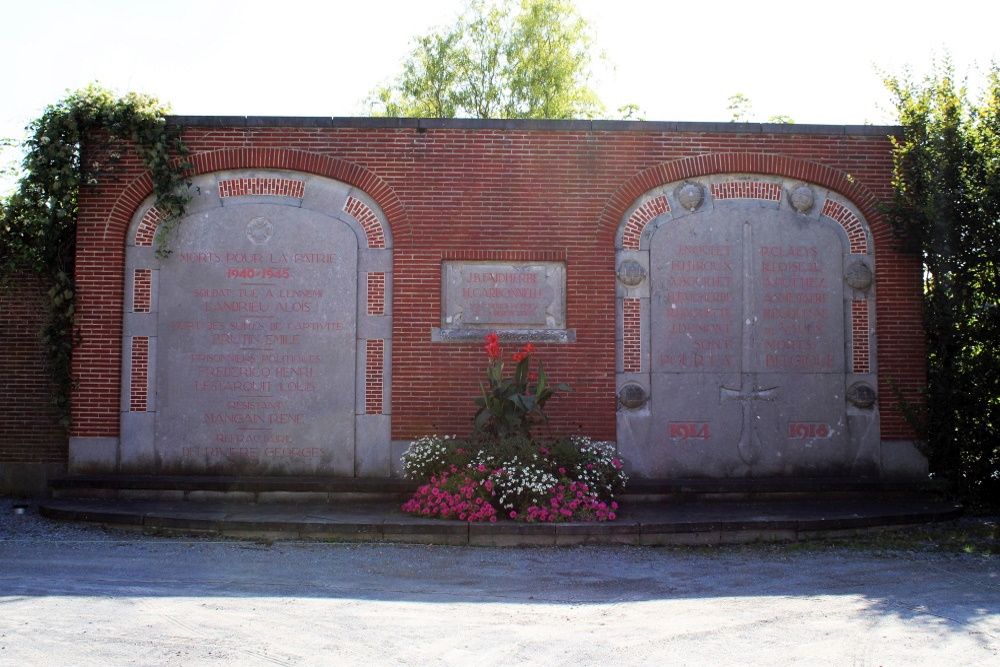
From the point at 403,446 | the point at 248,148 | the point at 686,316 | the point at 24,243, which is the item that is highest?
the point at 248,148

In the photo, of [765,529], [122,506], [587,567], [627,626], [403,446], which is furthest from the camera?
[403,446]

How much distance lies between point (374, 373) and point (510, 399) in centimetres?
201

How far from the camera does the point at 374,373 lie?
38.2 ft

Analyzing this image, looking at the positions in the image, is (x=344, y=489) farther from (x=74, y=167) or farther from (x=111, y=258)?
(x=74, y=167)

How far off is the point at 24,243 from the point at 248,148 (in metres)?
3.31

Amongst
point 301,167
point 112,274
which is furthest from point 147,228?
point 301,167

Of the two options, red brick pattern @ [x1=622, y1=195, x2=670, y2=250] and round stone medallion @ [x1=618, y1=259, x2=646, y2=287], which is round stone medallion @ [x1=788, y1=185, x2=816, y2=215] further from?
round stone medallion @ [x1=618, y1=259, x2=646, y2=287]

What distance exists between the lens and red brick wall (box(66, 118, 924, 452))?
38.1 feet

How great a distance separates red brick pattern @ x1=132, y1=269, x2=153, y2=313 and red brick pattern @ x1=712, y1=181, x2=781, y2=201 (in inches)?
291

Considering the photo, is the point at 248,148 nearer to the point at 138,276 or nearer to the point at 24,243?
the point at 138,276

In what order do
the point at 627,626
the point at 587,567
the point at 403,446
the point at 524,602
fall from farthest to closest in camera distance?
the point at 403,446, the point at 587,567, the point at 524,602, the point at 627,626

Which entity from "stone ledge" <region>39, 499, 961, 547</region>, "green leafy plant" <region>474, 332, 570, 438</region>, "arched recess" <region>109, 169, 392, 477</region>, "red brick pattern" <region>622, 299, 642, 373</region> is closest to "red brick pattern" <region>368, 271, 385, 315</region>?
"arched recess" <region>109, 169, 392, 477</region>

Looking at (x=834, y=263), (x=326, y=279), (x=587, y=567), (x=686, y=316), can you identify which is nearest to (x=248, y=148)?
(x=326, y=279)

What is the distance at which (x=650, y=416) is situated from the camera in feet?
38.6
